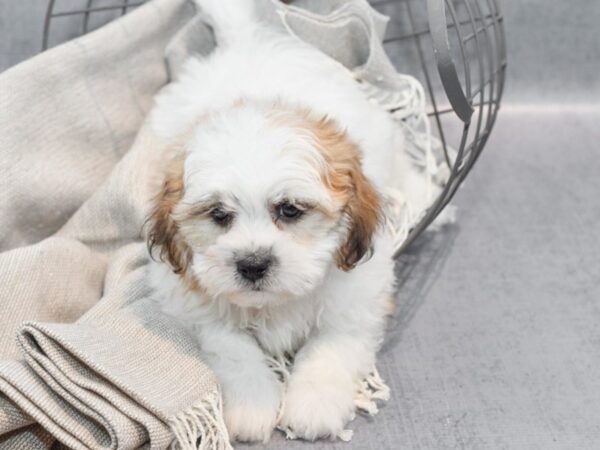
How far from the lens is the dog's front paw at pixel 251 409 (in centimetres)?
208

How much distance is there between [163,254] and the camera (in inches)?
82.4

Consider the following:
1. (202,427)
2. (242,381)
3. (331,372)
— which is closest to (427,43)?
(331,372)

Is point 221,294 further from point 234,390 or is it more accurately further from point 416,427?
point 416,427

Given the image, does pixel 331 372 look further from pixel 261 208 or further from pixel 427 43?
pixel 427 43

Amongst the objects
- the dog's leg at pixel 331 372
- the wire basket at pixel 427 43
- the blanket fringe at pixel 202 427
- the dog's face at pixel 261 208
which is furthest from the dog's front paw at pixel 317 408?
the wire basket at pixel 427 43

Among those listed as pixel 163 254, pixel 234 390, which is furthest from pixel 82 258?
pixel 234 390

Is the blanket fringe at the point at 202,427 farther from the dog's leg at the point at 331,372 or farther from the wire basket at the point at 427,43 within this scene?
the wire basket at the point at 427,43

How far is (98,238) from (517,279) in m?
1.48

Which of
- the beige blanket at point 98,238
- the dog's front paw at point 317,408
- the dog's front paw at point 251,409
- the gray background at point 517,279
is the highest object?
the beige blanket at point 98,238

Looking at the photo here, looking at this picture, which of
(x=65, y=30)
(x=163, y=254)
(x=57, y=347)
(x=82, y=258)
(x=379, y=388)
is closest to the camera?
(x=57, y=347)

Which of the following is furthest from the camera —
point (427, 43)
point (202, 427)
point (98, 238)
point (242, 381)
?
point (427, 43)

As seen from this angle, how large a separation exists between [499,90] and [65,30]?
186 cm

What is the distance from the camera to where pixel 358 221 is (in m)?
2.02

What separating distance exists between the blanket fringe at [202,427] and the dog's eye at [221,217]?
465 millimetres
